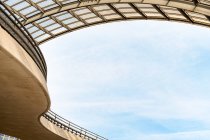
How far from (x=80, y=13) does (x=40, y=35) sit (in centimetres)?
819

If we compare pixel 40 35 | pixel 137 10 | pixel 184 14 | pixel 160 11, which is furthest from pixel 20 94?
pixel 40 35

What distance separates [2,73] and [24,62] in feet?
4.56

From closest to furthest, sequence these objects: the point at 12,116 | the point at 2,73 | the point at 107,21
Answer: the point at 2,73 < the point at 12,116 < the point at 107,21

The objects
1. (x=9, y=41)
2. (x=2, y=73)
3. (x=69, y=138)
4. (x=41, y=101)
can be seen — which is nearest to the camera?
(x=9, y=41)

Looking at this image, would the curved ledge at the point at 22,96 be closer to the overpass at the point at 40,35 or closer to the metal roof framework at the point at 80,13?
the overpass at the point at 40,35

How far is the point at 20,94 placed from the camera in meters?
15.0

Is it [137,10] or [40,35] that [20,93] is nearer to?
[137,10]

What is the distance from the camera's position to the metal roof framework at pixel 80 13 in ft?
104

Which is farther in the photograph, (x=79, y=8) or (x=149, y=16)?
(x=79, y=8)

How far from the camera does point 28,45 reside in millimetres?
14594

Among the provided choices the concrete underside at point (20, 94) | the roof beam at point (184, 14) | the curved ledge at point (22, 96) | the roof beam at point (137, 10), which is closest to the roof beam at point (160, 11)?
the roof beam at point (184, 14)

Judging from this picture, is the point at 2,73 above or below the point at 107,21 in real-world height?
below

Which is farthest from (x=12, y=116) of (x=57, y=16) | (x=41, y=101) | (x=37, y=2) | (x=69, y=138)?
(x=57, y=16)

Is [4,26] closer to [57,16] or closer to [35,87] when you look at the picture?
[35,87]
